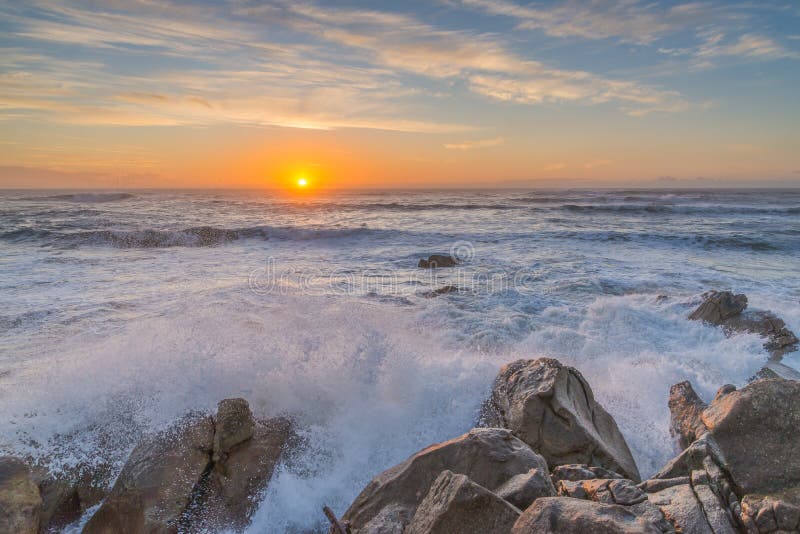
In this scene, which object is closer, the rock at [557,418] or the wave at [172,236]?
the rock at [557,418]

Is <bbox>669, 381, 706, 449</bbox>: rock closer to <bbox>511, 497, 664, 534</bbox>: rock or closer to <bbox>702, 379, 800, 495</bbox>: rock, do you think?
<bbox>702, 379, 800, 495</bbox>: rock

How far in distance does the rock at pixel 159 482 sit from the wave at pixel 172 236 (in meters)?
15.8

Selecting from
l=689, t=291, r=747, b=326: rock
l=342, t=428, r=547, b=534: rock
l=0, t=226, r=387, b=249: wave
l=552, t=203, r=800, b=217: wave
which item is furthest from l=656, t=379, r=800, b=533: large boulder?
l=552, t=203, r=800, b=217: wave

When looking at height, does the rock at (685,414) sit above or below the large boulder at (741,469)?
below

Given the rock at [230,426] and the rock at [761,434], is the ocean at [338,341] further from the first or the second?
the rock at [761,434]

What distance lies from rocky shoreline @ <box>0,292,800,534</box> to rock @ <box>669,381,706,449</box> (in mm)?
16

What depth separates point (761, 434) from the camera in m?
3.45

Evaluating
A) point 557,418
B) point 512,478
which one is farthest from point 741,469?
point 512,478

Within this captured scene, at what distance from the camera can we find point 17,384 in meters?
5.24

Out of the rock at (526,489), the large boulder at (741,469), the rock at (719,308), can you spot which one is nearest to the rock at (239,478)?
the rock at (526,489)

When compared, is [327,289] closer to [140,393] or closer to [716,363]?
[140,393]

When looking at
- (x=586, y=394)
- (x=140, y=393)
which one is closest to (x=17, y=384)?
(x=140, y=393)

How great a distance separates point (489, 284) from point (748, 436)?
8206mm

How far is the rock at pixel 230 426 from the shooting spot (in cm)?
433
